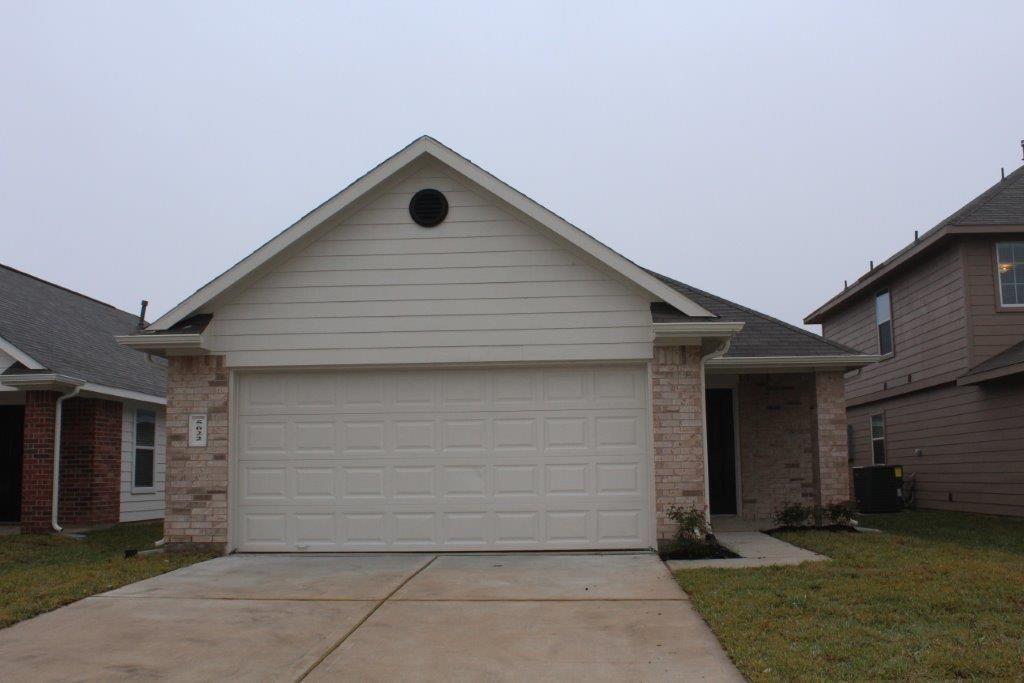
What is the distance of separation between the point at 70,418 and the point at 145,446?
2.23m

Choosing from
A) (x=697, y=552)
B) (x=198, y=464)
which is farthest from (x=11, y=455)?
(x=697, y=552)

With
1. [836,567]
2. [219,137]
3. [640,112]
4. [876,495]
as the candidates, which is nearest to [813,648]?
[836,567]

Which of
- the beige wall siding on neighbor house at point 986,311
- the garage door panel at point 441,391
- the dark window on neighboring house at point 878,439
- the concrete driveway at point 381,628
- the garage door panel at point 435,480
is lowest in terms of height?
the concrete driveway at point 381,628

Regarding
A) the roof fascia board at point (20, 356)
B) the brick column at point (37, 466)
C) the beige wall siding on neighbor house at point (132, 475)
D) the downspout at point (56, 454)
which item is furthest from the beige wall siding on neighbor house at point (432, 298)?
the beige wall siding on neighbor house at point (132, 475)

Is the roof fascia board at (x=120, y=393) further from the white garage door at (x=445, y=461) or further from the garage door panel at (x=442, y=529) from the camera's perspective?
the garage door panel at (x=442, y=529)

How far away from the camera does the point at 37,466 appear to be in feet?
48.6

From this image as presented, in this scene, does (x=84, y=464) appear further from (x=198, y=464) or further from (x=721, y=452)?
(x=721, y=452)

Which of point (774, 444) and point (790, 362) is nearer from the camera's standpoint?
point (790, 362)

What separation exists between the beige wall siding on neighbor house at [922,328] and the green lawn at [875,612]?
6.82 meters

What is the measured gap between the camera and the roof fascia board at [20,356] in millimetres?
14570

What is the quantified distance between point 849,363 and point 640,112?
105 ft

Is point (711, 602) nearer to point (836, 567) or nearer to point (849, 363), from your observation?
point (836, 567)

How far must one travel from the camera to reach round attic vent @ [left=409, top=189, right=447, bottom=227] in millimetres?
11742

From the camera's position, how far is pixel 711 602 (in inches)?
315
